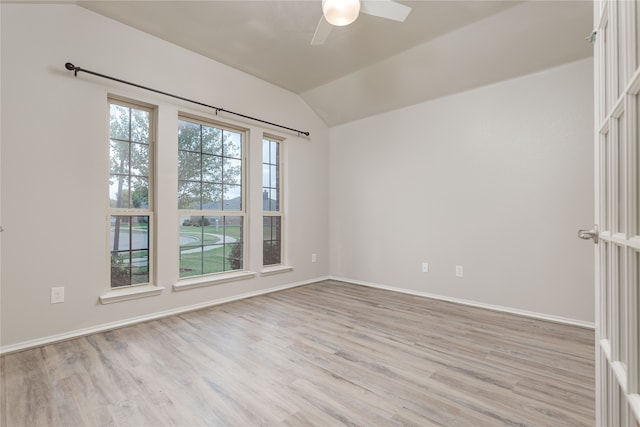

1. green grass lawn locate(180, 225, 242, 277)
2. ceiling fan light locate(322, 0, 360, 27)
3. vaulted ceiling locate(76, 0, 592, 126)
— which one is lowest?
green grass lawn locate(180, 225, 242, 277)

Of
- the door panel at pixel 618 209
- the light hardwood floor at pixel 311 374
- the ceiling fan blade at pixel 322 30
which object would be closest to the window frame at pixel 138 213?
the light hardwood floor at pixel 311 374

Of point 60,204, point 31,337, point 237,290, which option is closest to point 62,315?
point 31,337

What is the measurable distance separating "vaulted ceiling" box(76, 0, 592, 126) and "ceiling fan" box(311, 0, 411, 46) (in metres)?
0.68

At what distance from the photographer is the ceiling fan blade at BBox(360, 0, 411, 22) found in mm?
1896

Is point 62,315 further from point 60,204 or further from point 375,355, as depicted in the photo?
point 375,355

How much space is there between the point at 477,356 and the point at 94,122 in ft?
11.6

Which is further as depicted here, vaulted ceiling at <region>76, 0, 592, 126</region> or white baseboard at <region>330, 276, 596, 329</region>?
white baseboard at <region>330, 276, 596, 329</region>

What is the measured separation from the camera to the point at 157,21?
2717 mm

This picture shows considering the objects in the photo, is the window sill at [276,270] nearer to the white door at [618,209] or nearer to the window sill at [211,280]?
the window sill at [211,280]

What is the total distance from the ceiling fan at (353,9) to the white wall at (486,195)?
1.85 m

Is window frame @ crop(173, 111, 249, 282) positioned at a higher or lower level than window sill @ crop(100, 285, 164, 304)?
higher

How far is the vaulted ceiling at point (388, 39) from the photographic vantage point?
2.53m

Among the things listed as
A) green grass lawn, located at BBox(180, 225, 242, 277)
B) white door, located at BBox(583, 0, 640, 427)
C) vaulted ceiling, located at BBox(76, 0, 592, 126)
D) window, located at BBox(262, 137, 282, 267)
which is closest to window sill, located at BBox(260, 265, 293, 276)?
window, located at BBox(262, 137, 282, 267)

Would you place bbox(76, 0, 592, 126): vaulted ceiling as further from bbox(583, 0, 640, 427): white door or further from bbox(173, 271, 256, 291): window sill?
bbox(173, 271, 256, 291): window sill
